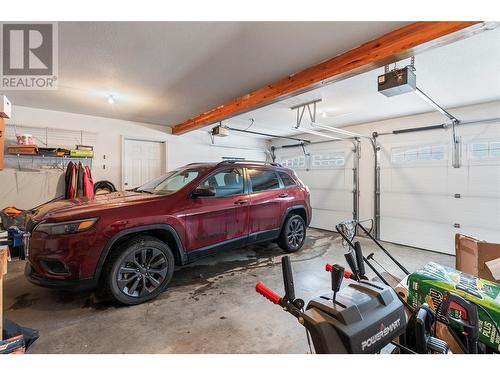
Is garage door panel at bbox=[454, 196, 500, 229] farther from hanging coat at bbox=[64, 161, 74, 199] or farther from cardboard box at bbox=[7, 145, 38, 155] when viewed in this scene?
cardboard box at bbox=[7, 145, 38, 155]

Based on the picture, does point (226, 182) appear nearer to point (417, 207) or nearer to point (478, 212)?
point (417, 207)

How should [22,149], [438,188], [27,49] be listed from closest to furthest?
[27,49]
[22,149]
[438,188]

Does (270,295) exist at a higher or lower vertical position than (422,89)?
lower

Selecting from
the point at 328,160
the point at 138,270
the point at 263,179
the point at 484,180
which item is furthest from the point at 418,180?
the point at 138,270

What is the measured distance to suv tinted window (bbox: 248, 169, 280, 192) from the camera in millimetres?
3605

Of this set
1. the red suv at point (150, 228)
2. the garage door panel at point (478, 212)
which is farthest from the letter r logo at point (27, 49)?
the garage door panel at point (478, 212)

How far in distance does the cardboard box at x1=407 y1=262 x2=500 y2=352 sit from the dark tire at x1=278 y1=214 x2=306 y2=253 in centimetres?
240

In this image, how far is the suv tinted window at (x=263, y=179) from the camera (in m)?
3.61

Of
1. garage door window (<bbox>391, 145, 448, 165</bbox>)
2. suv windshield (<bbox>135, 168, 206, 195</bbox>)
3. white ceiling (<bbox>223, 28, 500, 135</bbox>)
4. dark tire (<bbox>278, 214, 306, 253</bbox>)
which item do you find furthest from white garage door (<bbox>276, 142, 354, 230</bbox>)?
suv windshield (<bbox>135, 168, 206, 195</bbox>)

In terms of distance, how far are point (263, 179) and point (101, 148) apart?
12.4 ft

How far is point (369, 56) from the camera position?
2270mm

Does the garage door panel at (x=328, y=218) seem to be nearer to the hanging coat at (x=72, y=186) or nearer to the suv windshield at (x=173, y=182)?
the suv windshield at (x=173, y=182)
